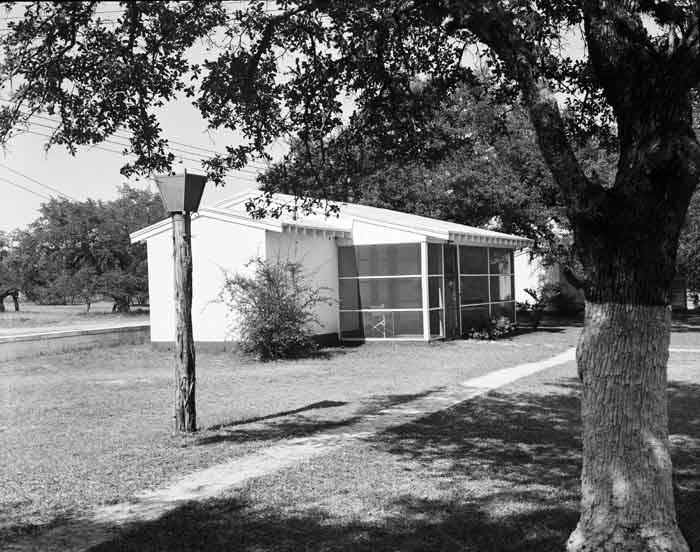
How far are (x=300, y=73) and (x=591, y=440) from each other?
4.58m

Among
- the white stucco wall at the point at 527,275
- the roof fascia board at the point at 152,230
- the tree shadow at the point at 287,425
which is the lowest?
the tree shadow at the point at 287,425

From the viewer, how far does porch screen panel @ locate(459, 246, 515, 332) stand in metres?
22.7

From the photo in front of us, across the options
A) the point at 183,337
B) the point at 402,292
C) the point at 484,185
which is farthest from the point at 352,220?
the point at 183,337

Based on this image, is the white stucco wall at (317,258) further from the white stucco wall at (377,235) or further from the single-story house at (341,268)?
the white stucco wall at (377,235)

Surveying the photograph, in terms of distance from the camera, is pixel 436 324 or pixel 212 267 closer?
pixel 212 267

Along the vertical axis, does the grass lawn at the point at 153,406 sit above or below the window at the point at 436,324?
below

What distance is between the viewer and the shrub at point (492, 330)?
22.1 meters

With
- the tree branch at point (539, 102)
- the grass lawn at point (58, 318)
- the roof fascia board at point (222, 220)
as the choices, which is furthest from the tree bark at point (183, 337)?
the grass lawn at point (58, 318)

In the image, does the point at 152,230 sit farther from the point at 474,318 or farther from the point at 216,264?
the point at 474,318

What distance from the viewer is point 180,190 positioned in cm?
927

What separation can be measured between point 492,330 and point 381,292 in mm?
3851

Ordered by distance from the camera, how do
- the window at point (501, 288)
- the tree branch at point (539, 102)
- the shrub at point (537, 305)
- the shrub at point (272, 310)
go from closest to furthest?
the tree branch at point (539, 102) → the shrub at point (272, 310) → the window at point (501, 288) → the shrub at point (537, 305)

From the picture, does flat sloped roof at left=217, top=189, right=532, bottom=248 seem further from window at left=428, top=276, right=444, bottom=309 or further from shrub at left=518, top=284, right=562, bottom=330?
shrub at left=518, top=284, right=562, bottom=330

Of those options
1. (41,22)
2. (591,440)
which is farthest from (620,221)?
(41,22)
